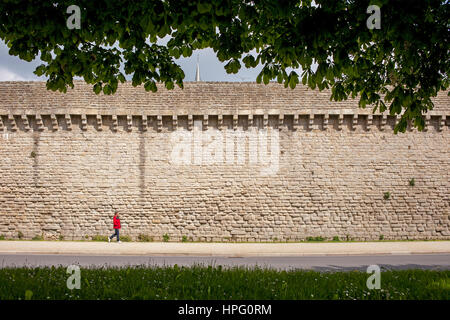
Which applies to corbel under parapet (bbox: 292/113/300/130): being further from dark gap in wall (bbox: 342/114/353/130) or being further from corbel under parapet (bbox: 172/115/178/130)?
corbel under parapet (bbox: 172/115/178/130)

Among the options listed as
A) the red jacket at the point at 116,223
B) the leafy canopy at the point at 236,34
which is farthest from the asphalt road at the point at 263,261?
the leafy canopy at the point at 236,34

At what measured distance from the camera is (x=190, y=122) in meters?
14.0

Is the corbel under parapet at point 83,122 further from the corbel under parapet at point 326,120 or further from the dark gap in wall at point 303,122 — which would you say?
the corbel under parapet at point 326,120

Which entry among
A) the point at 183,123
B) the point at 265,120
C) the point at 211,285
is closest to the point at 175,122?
the point at 183,123

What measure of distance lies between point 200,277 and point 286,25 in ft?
13.8

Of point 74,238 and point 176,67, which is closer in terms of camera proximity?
point 176,67

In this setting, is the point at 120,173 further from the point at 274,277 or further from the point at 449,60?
the point at 449,60

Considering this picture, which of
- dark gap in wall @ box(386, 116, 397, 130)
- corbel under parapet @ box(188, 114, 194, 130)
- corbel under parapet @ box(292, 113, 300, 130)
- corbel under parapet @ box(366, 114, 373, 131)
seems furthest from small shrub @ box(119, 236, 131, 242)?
dark gap in wall @ box(386, 116, 397, 130)

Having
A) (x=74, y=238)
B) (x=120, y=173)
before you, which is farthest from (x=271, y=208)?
(x=74, y=238)

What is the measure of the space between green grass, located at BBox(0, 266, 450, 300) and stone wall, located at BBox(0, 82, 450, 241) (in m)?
8.16

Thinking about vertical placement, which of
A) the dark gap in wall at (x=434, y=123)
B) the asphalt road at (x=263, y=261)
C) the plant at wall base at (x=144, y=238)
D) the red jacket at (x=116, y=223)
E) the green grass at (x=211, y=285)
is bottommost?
the plant at wall base at (x=144, y=238)

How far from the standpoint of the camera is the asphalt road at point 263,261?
842 cm

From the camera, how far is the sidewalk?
10.7m

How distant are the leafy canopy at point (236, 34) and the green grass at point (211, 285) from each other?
2.71 meters
